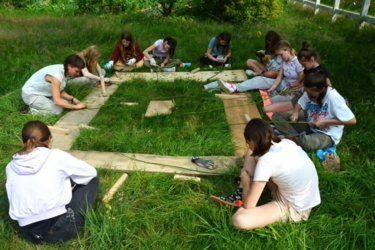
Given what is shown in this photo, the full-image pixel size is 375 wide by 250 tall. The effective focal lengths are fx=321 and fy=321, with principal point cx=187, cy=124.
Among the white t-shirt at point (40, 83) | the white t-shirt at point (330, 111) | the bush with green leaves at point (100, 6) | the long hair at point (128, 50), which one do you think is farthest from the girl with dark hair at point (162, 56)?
the bush with green leaves at point (100, 6)

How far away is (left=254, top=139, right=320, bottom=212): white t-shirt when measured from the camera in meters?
2.25

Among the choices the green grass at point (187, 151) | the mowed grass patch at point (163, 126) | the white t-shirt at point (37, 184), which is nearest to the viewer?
the white t-shirt at point (37, 184)

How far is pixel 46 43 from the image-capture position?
719cm

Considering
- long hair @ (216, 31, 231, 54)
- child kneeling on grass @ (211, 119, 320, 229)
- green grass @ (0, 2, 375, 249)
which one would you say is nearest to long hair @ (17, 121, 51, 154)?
green grass @ (0, 2, 375, 249)

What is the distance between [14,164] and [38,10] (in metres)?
13.7

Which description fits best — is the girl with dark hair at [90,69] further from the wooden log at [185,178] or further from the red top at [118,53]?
the wooden log at [185,178]

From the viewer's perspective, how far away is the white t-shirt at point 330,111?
3.08 m

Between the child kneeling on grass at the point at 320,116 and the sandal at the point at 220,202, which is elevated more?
the child kneeling on grass at the point at 320,116

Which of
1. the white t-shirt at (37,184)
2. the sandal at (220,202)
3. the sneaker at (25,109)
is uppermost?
the white t-shirt at (37,184)

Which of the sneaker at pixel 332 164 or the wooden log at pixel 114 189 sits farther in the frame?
the sneaker at pixel 332 164

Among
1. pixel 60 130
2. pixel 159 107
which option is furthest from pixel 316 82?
pixel 60 130

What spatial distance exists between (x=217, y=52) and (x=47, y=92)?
10.9 feet

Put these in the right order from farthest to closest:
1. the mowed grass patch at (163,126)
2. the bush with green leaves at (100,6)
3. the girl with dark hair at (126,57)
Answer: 1. the bush with green leaves at (100,6)
2. the girl with dark hair at (126,57)
3. the mowed grass patch at (163,126)

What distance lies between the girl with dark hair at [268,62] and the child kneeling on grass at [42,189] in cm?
371
